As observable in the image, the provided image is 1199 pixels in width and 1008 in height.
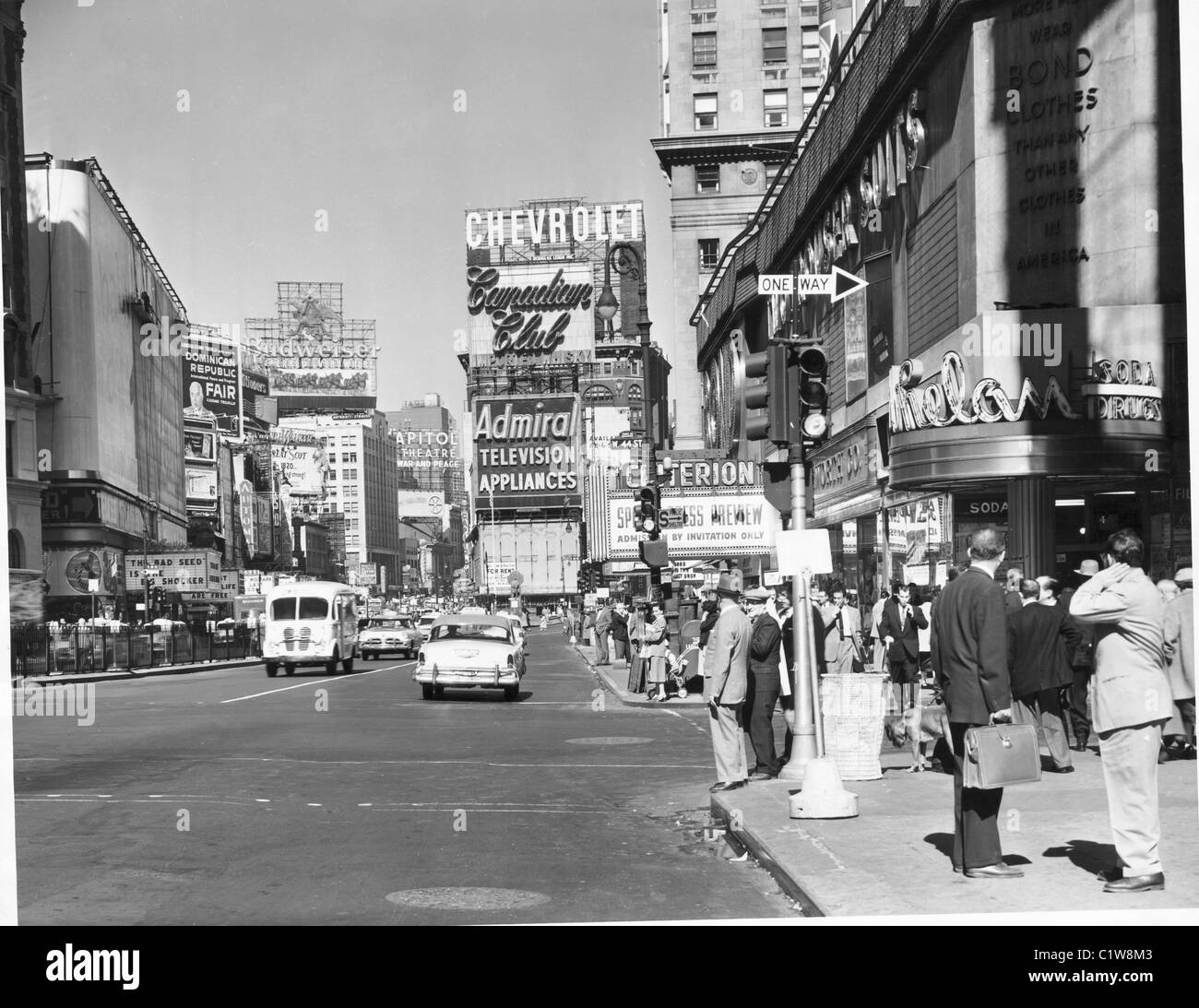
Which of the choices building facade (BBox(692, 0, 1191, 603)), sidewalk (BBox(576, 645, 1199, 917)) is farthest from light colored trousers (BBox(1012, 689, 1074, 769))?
building facade (BBox(692, 0, 1191, 603))

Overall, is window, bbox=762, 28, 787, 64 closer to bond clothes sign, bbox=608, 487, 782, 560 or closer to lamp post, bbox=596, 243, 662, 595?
lamp post, bbox=596, 243, 662, 595

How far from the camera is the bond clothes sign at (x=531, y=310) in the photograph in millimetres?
175625

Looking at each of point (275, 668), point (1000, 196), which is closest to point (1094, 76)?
point (1000, 196)

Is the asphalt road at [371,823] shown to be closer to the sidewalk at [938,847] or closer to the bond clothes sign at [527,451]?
the sidewalk at [938,847]

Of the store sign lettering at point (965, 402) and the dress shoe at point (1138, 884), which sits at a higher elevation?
the store sign lettering at point (965, 402)

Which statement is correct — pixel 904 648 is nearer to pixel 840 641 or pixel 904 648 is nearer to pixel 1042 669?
pixel 840 641

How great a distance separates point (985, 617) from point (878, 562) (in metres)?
24.9

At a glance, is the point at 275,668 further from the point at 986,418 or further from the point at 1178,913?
the point at 1178,913

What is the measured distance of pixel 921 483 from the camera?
2439 centimetres

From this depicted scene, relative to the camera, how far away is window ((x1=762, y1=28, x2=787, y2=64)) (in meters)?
54.4

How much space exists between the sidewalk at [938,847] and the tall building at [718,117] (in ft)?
85.3

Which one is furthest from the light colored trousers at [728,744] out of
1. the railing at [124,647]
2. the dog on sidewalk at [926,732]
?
the railing at [124,647]

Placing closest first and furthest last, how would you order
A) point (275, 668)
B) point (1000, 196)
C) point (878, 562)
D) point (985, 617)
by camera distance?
point (985, 617) < point (1000, 196) < point (878, 562) < point (275, 668)

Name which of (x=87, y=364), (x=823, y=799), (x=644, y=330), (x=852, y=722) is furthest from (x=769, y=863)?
(x=87, y=364)
